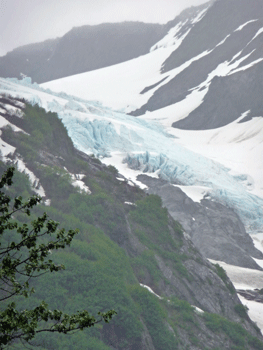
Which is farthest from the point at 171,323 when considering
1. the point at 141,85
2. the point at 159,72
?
the point at 159,72

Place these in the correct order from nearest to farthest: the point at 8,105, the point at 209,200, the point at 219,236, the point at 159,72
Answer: the point at 8,105
the point at 219,236
the point at 209,200
the point at 159,72

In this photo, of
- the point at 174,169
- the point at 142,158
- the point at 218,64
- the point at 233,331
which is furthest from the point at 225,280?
the point at 218,64

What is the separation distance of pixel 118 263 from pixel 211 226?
34.1 meters

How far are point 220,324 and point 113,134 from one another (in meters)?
41.7

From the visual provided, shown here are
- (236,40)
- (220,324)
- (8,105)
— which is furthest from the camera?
(236,40)

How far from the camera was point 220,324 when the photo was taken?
2945cm

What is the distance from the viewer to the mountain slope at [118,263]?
2436cm

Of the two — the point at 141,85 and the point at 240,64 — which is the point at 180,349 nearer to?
the point at 240,64

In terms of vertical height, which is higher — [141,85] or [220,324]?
A: [141,85]

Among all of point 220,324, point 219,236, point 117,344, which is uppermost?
point 117,344

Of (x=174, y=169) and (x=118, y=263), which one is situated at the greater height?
(x=118, y=263)

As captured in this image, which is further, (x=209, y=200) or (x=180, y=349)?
(x=209, y=200)

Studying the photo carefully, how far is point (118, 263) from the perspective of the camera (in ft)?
94.1

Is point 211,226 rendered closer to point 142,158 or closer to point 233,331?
point 142,158
